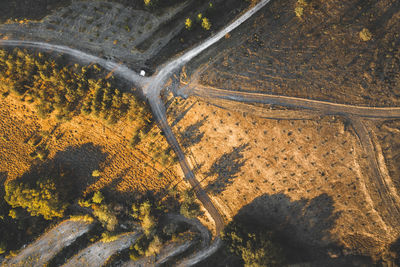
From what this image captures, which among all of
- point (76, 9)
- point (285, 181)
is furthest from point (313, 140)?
point (76, 9)

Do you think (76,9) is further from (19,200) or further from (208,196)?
(208,196)

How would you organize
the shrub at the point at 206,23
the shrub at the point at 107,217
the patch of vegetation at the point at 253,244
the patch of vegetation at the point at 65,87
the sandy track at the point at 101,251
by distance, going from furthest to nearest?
the sandy track at the point at 101,251
the shrub at the point at 107,217
the patch of vegetation at the point at 65,87
the shrub at the point at 206,23
the patch of vegetation at the point at 253,244

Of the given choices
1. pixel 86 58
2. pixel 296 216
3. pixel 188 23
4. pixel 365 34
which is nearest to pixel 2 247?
pixel 86 58

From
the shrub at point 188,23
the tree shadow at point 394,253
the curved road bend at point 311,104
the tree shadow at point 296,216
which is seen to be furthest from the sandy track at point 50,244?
the tree shadow at point 394,253

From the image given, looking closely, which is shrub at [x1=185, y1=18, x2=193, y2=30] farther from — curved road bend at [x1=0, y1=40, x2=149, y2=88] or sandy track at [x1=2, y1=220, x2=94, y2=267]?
sandy track at [x1=2, y1=220, x2=94, y2=267]

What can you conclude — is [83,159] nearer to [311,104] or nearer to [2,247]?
[2,247]

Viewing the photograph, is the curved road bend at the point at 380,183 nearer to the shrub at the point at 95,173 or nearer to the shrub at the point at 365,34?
the shrub at the point at 365,34
